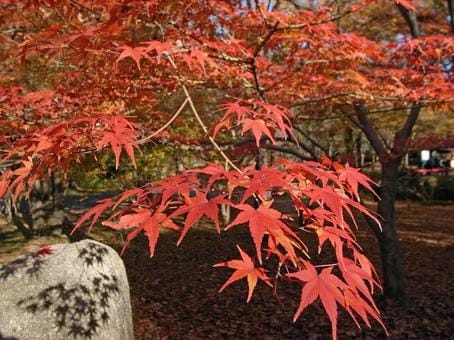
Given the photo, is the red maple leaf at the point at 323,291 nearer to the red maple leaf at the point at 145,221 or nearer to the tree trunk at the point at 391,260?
the red maple leaf at the point at 145,221

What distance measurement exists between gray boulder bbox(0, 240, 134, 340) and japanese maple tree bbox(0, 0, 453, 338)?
113 centimetres

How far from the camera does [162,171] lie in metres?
10.9

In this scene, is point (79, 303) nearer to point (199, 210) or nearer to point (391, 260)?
point (199, 210)

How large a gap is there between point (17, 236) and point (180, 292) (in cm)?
604

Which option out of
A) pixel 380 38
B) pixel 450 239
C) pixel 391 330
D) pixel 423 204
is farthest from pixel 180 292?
pixel 423 204

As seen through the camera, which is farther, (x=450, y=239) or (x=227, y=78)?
(x=450, y=239)

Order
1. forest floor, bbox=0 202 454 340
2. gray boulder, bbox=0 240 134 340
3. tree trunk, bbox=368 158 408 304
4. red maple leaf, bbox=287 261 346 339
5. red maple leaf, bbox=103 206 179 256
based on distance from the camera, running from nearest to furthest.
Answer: red maple leaf, bbox=287 261 346 339 < red maple leaf, bbox=103 206 179 256 < gray boulder, bbox=0 240 134 340 < forest floor, bbox=0 202 454 340 < tree trunk, bbox=368 158 408 304

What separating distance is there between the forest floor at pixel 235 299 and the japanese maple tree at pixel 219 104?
3.12 ft

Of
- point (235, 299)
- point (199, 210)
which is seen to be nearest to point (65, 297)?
point (235, 299)

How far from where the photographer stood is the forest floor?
219 inches

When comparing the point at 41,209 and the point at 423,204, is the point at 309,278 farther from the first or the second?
the point at 423,204

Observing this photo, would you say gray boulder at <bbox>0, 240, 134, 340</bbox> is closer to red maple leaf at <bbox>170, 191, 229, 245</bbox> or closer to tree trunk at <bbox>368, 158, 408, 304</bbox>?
red maple leaf at <bbox>170, 191, 229, 245</bbox>

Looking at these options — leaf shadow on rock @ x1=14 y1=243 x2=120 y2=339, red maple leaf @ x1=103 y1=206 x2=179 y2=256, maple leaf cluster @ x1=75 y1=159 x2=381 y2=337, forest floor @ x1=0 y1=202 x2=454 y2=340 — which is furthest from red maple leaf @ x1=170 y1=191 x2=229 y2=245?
leaf shadow on rock @ x1=14 y1=243 x2=120 y2=339

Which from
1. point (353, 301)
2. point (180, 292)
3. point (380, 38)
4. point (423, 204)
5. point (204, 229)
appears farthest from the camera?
point (423, 204)
